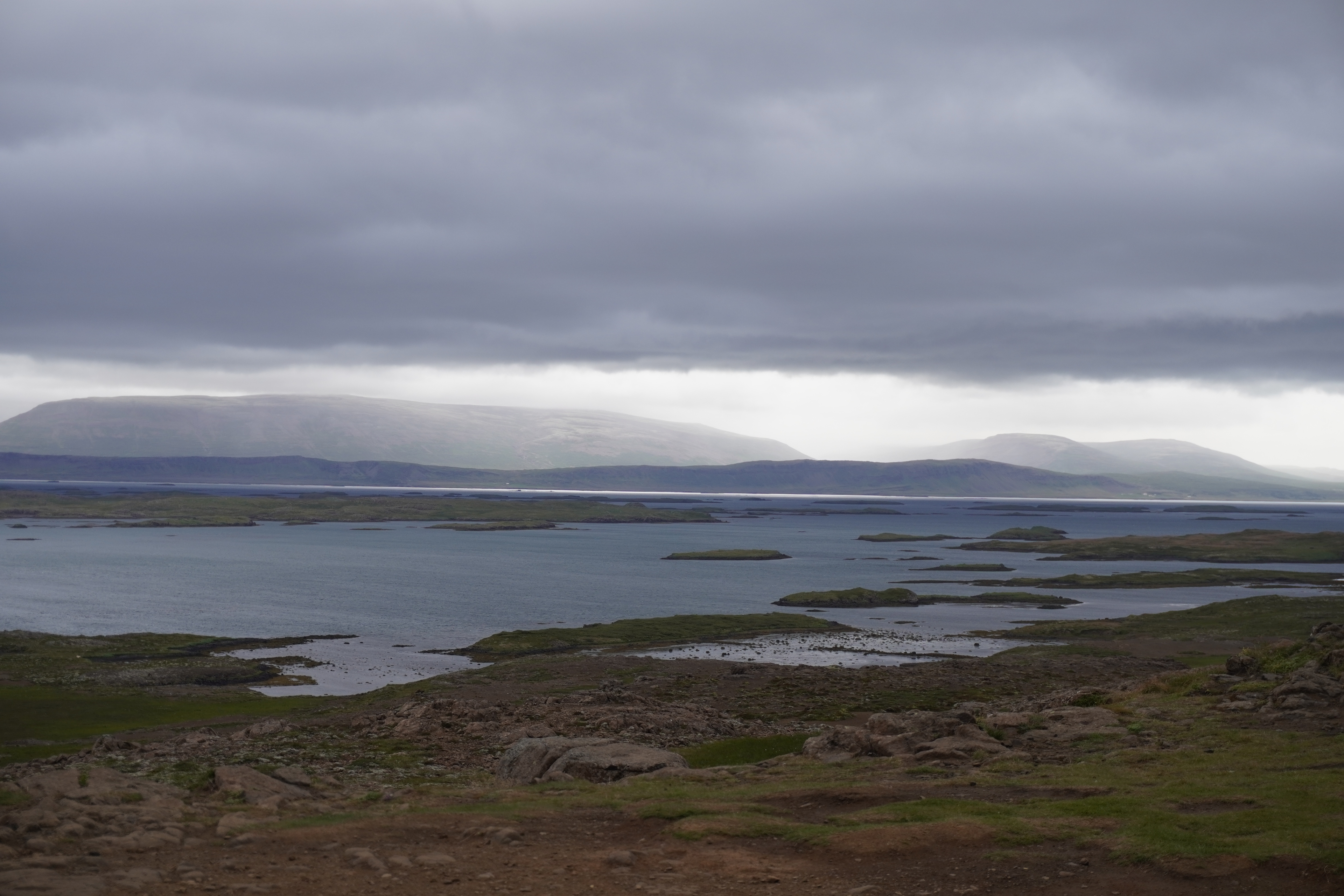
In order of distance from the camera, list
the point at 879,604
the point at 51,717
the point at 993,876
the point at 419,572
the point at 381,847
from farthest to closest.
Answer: the point at 419,572 < the point at 879,604 < the point at 51,717 < the point at 381,847 < the point at 993,876

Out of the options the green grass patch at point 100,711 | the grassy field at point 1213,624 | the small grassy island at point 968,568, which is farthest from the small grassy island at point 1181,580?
the green grass patch at point 100,711

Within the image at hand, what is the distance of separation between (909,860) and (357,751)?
24221 mm

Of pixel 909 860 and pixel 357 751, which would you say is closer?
pixel 909 860

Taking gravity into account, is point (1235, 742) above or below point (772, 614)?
above

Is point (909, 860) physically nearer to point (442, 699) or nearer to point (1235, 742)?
point (1235, 742)

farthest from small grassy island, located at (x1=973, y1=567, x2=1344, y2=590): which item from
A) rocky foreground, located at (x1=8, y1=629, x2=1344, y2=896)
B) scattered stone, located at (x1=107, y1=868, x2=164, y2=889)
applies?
scattered stone, located at (x1=107, y1=868, x2=164, y2=889)

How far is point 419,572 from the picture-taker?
499 ft

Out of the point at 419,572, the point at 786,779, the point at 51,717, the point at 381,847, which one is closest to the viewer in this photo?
the point at 381,847

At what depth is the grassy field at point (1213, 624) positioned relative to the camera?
86.8 meters

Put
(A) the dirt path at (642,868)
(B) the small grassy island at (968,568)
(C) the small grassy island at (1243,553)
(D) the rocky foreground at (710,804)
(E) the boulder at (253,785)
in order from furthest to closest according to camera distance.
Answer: (C) the small grassy island at (1243,553)
(B) the small grassy island at (968,568)
(E) the boulder at (253,785)
(D) the rocky foreground at (710,804)
(A) the dirt path at (642,868)

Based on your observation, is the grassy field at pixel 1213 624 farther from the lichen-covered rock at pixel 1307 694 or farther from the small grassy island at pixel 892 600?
the lichen-covered rock at pixel 1307 694

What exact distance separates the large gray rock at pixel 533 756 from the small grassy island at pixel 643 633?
4845cm

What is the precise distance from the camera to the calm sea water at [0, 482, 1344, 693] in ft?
282

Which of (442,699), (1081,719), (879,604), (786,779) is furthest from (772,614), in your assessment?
(786,779)
